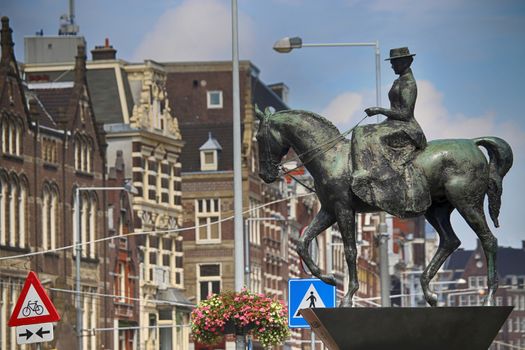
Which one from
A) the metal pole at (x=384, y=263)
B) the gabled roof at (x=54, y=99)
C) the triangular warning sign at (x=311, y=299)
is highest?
the gabled roof at (x=54, y=99)

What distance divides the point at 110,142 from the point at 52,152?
11.8 meters

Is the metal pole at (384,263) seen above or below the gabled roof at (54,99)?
below

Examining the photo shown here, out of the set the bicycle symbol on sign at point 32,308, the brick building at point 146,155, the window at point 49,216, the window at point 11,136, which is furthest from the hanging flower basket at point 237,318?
the brick building at point 146,155

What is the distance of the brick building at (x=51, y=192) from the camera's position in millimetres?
64938

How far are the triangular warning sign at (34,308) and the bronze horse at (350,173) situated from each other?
3933 mm

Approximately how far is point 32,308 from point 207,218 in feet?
226

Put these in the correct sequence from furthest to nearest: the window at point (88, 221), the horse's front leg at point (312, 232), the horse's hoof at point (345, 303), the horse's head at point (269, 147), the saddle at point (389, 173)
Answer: the window at point (88, 221) → the horse's head at point (269, 147) → the horse's front leg at point (312, 232) → the saddle at point (389, 173) → the horse's hoof at point (345, 303)

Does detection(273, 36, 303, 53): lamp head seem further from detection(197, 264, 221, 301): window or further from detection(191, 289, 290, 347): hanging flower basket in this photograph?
detection(197, 264, 221, 301): window

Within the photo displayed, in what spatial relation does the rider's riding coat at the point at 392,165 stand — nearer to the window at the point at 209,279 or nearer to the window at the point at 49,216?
the window at the point at 49,216

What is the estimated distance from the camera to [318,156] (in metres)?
19.3

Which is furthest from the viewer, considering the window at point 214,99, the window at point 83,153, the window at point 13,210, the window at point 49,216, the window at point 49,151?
the window at point 214,99

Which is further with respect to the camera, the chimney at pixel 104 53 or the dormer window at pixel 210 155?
the dormer window at pixel 210 155

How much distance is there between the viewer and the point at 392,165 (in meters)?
19.1

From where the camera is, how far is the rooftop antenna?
8562 centimetres
